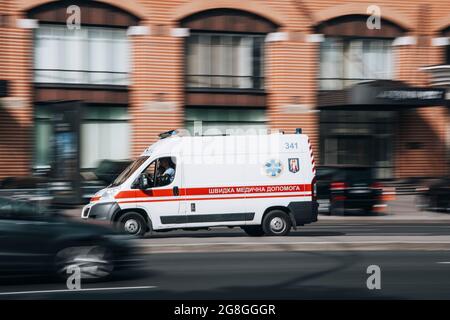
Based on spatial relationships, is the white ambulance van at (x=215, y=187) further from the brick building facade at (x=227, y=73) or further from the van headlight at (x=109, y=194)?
the brick building facade at (x=227, y=73)

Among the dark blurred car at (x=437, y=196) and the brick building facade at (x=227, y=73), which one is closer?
the dark blurred car at (x=437, y=196)

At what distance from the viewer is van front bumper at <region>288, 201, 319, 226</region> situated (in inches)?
719

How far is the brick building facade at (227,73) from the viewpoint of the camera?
1195 inches

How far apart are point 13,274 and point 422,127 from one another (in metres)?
26.3

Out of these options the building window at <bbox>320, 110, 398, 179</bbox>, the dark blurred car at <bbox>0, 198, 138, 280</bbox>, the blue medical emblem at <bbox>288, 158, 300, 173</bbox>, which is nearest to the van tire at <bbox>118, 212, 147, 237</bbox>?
the blue medical emblem at <bbox>288, 158, 300, 173</bbox>

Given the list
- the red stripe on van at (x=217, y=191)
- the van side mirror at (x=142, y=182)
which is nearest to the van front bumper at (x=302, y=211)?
the red stripe on van at (x=217, y=191)

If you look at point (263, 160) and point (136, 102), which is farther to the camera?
point (136, 102)

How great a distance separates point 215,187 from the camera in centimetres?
1795

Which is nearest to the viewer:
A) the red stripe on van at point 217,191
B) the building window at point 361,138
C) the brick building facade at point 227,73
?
the red stripe on van at point 217,191

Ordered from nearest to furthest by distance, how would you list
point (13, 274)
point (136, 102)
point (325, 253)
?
point (13, 274), point (325, 253), point (136, 102)

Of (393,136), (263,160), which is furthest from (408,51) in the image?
(263,160)

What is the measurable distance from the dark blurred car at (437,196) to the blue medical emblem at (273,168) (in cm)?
1074
